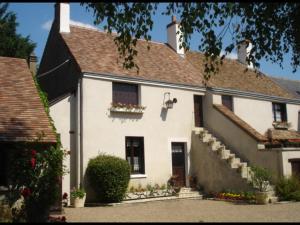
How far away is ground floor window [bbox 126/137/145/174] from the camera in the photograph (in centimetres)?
1923

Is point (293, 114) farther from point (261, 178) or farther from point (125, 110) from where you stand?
point (125, 110)

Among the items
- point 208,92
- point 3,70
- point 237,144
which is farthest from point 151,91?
point 3,70

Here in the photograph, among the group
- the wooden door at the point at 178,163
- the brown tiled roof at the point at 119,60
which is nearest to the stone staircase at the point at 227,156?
the wooden door at the point at 178,163

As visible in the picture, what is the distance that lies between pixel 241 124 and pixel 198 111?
294 cm

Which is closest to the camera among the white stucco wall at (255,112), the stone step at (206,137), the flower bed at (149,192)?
the flower bed at (149,192)

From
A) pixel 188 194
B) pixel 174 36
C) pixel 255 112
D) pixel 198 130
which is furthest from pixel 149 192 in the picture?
pixel 174 36

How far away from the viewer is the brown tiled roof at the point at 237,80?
952 inches

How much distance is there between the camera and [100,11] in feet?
27.9

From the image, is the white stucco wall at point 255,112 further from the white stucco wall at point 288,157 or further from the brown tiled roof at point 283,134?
the white stucco wall at point 288,157

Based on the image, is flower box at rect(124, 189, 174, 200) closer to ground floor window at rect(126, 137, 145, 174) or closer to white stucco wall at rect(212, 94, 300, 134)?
ground floor window at rect(126, 137, 145, 174)

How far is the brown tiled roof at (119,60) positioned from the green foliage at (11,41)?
8.97 meters

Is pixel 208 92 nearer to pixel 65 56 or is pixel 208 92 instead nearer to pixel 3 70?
pixel 65 56

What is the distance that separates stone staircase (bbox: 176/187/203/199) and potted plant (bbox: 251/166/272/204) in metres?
3.25

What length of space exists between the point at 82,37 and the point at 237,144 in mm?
10238
